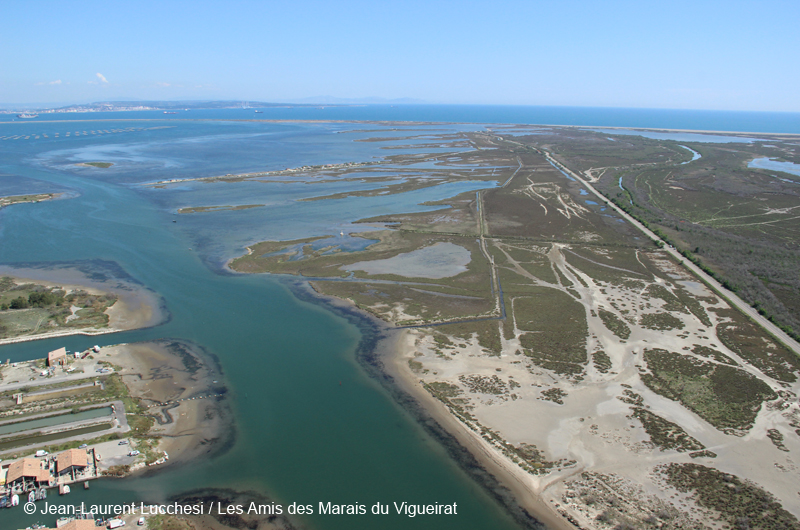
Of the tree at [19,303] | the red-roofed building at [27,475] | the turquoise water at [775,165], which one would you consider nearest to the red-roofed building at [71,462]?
the red-roofed building at [27,475]

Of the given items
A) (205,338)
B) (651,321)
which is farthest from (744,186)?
(205,338)

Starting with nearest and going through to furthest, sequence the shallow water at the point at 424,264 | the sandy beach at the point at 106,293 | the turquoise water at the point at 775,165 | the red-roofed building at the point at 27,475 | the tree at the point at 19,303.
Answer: the red-roofed building at the point at 27,475 < the sandy beach at the point at 106,293 < the tree at the point at 19,303 < the shallow water at the point at 424,264 < the turquoise water at the point at 775,165

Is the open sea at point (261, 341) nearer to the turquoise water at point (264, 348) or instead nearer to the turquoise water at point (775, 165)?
the turquoise water at point (264, 348)

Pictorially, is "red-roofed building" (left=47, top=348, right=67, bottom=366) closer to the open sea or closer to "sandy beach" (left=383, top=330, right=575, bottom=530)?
the open sea

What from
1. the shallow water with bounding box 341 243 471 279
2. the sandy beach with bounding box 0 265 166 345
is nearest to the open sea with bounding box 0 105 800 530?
the sandy beach with bounding box 0 265 166 345

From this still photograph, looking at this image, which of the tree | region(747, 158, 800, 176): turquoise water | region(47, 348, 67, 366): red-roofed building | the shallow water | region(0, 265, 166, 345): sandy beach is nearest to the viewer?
region(47, 348, 67, 366): red-roofed building

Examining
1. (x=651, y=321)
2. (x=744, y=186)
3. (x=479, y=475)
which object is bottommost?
(x=479, y=475)

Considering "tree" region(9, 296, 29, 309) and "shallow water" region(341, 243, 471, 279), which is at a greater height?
"shallow water" region(341, 243, 471, 279)

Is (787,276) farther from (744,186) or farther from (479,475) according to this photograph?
(744,186)
